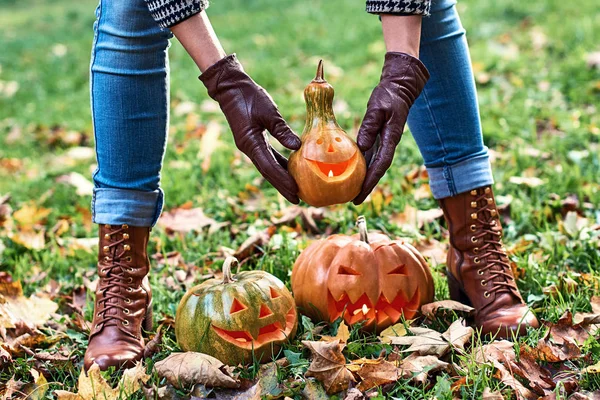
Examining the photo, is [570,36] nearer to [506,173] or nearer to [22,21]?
[506,173]

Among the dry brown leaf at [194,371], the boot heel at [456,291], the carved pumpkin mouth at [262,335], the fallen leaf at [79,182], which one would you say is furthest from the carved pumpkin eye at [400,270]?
the fallen leaf at [79,182]

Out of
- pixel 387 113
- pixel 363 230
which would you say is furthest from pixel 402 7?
pixel 363 230

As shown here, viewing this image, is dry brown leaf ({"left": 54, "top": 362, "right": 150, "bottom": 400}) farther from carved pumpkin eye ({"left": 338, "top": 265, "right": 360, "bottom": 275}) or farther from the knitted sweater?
the knitted sweater

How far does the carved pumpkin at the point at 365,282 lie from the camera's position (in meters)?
2.09

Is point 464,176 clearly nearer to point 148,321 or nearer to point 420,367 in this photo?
point 420,367

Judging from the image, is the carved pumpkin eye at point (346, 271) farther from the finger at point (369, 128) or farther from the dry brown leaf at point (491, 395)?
the dry brown leaf at point (491, 395)

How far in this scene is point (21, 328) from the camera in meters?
2.27

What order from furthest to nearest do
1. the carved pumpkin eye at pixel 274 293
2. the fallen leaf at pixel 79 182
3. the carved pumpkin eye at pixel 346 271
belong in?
the fallen leaf at pixel 79 182 → the carved pumpkin eye at pixel 346 271 → the carved pumpkin eye at pixel 274 293

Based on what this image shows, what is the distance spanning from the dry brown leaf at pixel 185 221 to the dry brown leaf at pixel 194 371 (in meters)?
1.20

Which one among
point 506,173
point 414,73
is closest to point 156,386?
point 414,73

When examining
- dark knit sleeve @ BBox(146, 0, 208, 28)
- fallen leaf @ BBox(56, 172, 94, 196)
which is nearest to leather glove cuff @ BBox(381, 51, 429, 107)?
dark knit sleeve @ BBox(146, 0, 208, 28)

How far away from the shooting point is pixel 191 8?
71.2 inches

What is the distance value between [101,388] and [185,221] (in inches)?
53.3

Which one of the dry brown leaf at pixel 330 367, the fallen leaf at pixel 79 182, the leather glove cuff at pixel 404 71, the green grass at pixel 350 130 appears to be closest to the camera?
the dry brown leaf at pixel 330 367
